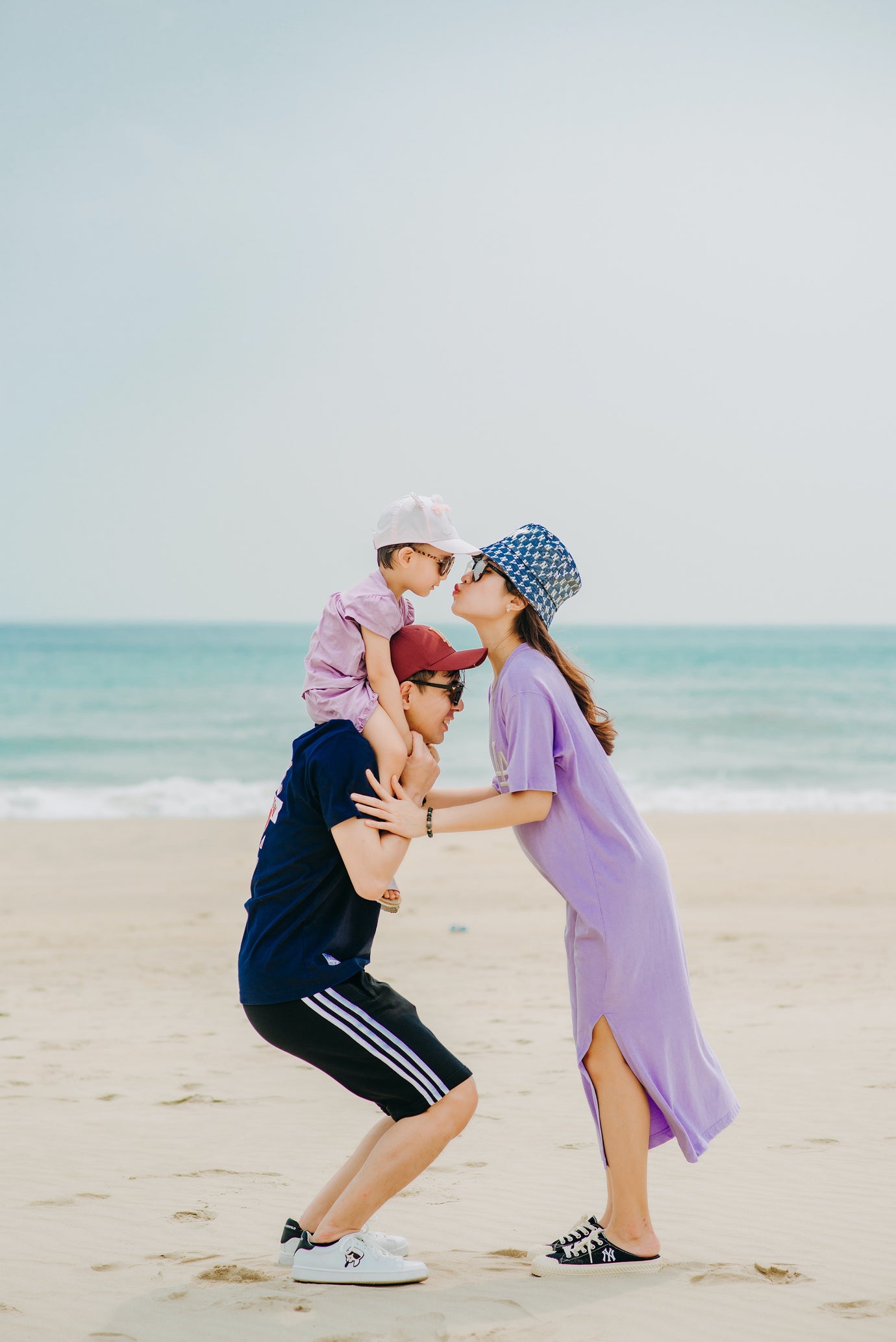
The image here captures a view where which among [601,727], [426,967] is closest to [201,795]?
[426,967]

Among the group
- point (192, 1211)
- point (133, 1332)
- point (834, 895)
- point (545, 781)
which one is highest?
point (545, 781)

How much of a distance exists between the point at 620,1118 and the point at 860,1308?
2.80 ft

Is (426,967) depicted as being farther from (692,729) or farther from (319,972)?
(692,729)

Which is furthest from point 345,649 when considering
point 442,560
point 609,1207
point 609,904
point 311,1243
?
point 609,1207

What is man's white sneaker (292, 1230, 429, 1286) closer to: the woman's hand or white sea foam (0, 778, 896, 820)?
the woman's hand

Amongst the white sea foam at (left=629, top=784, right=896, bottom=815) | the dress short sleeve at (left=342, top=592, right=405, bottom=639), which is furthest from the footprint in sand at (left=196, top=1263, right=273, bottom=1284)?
the white sea foam at (left=629, top=784, right=896, bottom=815)

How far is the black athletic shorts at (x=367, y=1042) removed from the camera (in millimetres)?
3170

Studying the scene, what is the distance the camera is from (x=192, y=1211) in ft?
13.9

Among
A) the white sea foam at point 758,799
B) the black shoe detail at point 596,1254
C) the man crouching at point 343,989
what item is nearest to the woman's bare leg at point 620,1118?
the black shoe detail at point 596,1254

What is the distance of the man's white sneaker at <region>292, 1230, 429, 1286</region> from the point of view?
3.35 meters

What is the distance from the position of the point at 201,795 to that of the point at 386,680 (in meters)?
19.0

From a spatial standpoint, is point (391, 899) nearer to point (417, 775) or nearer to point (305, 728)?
point (417, 775)

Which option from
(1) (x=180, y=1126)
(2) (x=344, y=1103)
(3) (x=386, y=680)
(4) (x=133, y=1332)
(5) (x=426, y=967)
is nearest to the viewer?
(4) (x=133, y=1332)

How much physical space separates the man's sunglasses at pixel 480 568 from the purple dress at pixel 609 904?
280 millimetres
